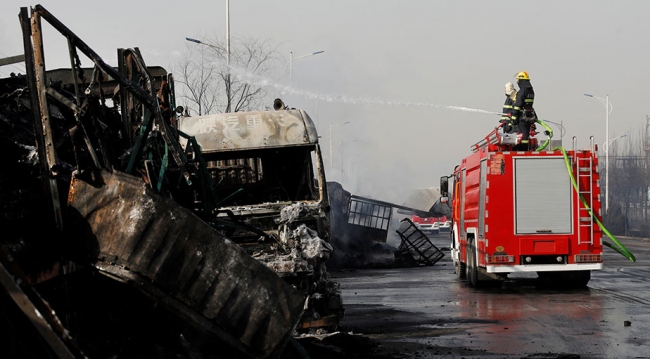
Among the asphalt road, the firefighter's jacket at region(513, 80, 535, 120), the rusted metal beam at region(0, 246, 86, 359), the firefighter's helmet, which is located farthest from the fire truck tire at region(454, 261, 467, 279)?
the rusted metal beam at region(0, 246, 86, 359)

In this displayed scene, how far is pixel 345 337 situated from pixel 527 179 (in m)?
8.57

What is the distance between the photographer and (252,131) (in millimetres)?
13398

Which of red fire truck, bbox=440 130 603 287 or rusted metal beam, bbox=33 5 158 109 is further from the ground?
rusted metal beam, bbox=33 5 158 109

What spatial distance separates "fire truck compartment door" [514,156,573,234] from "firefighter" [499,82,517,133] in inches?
77.2

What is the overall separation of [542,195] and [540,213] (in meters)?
0.35

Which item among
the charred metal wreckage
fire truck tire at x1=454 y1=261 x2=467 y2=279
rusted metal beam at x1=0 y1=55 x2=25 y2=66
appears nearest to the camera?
the charred metal wreckage

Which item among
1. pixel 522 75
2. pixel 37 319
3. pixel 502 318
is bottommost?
pixel 502 318

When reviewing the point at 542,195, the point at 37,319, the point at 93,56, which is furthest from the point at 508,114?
the point at 37,319

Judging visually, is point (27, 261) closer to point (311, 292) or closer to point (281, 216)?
point (311, 292)

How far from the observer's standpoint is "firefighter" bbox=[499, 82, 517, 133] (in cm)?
1936

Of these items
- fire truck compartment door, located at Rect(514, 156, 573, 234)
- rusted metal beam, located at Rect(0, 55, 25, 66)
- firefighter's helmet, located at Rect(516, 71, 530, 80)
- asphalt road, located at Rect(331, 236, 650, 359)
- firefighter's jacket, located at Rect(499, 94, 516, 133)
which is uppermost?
firefighter's helmet, located at Rect(516, 71, 530, 80)

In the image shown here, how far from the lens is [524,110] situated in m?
19.0

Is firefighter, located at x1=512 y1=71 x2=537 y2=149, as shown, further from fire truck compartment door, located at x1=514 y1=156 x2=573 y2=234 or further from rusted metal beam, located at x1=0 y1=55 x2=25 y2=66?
rusted metal beam, located at x1=0 y1=55 x2=25 y2=66

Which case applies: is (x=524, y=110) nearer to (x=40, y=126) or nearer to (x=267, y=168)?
(x=267, y=168)
